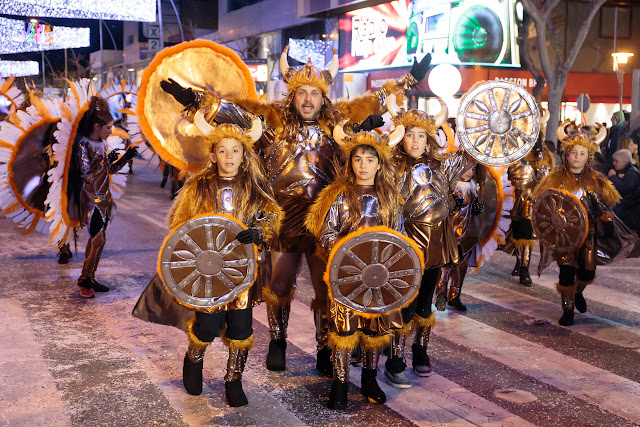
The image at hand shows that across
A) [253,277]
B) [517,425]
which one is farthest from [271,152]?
[517,425]

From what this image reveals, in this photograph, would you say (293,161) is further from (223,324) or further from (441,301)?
(441,301)

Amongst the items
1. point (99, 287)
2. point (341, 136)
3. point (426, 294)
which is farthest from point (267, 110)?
point (99, 287)

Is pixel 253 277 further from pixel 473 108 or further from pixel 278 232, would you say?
pixel 473 108

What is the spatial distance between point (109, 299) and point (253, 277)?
377 centimetres

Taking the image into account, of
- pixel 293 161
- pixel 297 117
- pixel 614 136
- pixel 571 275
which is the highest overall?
pixel 297 117

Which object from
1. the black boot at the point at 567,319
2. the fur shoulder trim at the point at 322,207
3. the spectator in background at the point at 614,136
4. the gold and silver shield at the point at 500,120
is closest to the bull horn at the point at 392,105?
the gold and silver shield at the point at 500,120

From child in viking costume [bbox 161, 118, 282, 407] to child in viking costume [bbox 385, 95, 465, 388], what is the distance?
104 centimetres

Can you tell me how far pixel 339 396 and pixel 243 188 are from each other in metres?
1.49

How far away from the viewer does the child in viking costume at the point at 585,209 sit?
695 centimetres

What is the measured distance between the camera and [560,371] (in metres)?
5.71

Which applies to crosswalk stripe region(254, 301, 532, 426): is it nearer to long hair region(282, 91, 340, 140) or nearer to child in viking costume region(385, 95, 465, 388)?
child in viking costume region(385, 95, 465, 388)

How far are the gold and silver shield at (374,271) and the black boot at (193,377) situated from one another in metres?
1.12

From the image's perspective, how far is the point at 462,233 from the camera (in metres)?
7.46

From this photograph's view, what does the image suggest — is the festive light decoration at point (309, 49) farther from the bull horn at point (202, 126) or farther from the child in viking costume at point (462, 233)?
the bull horn at point (202, 126)
